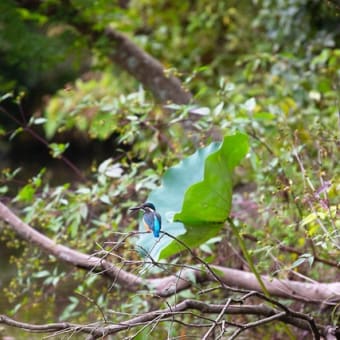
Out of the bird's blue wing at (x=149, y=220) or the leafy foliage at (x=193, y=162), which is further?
the leafy foliage at (x=193, y=162)

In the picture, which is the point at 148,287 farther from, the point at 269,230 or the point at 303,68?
the point at 303,68

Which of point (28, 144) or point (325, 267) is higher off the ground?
point (325, 267)

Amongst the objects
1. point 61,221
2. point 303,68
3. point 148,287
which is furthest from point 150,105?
point 303,68

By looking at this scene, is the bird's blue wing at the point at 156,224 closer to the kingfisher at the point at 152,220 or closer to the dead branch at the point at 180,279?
the kingfisher at the point at 152,220

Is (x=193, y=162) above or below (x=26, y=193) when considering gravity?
above

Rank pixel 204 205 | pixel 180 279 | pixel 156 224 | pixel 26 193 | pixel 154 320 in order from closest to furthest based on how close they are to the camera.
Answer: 1. pixel 154 320
2. pixel 156 224
3. pixel 204 205
4. pixel 180 279
5. pixel 26 193

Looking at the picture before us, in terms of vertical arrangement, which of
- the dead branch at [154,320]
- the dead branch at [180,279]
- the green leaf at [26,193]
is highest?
the dead branch at [154,320]

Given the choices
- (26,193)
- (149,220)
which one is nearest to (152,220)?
(149,220)

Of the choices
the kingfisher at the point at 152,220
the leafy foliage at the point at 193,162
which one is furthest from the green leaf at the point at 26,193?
the kingfisher at the point at 152,220

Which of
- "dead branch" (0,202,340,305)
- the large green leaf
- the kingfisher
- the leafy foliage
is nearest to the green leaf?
the leafy foliage

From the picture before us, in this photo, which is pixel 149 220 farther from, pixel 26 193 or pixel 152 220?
pixel 26 193

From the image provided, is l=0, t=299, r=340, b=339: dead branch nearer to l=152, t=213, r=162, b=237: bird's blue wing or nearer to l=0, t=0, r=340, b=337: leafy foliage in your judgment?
l=0, t=0, r=340, b=337: leafy foliage

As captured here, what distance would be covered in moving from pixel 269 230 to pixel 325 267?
0.29 meters

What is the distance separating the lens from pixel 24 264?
8.68 ft
